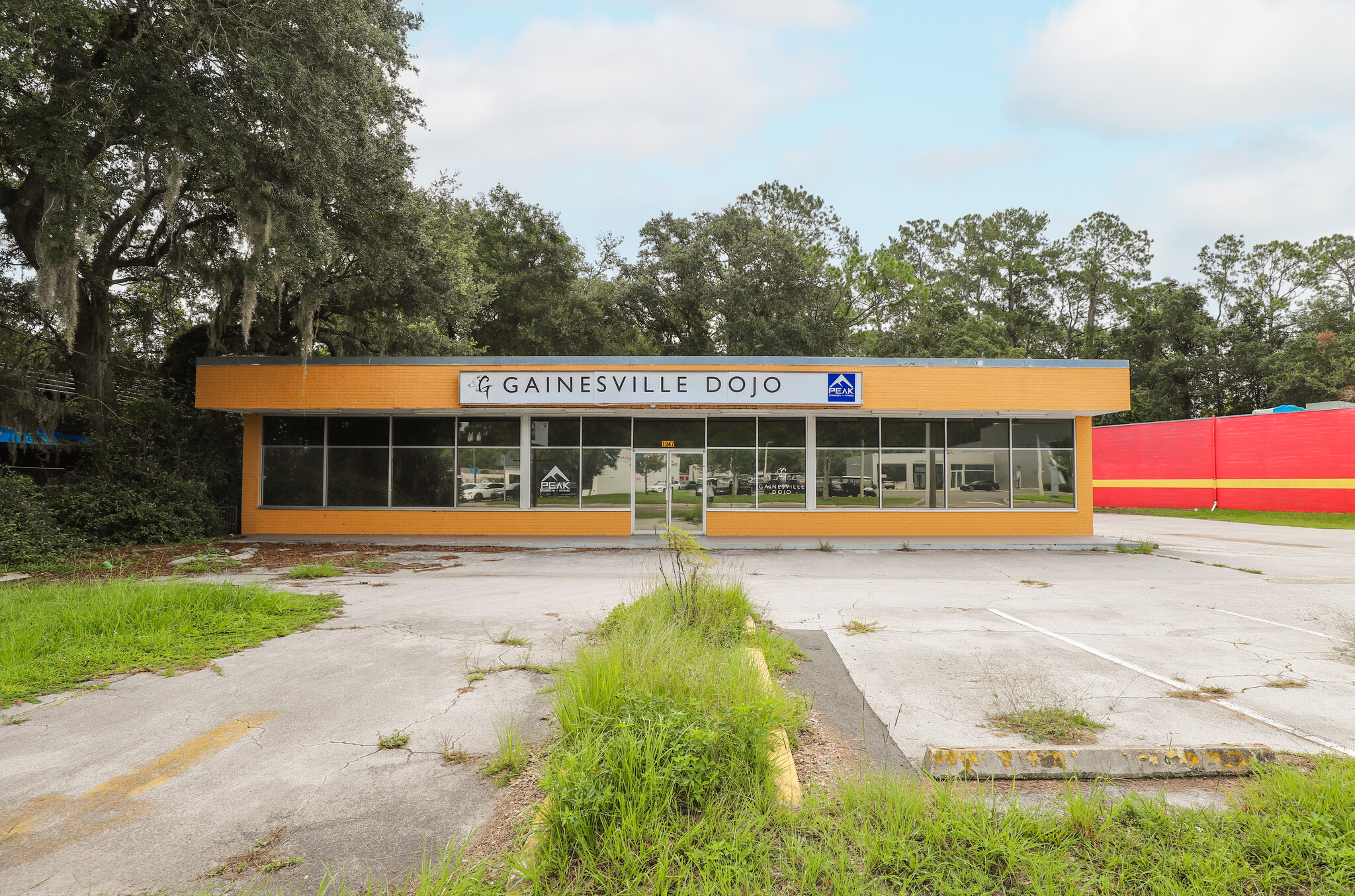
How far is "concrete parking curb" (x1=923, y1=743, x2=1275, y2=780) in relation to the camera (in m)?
3.82

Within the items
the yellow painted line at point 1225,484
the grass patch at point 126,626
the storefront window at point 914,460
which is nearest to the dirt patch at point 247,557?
the grass patch at point 126,626

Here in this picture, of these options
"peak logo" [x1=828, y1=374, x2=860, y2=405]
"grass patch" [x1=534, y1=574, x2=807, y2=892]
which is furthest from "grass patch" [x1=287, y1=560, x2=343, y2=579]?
"peak logo" [x1=828, y1=374, x2=860, y2=405]

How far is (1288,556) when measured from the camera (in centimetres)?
1506

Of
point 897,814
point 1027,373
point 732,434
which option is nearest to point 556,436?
point 732,434

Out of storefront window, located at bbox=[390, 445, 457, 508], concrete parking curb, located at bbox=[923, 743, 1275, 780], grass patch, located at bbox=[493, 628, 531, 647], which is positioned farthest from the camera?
storefront window, located at bbox=[390, 445, 457, 508]

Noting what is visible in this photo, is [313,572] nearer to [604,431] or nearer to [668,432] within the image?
[604,431]

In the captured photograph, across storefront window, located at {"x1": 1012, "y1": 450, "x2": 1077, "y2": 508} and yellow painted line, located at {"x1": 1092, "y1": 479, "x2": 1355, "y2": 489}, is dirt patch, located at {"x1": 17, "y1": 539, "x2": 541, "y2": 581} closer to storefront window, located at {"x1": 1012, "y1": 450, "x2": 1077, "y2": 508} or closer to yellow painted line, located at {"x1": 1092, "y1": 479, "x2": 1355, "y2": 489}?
storefront window, located at {"x1": 1012, "y1": 450, "x2": 1077, "y2": 508}

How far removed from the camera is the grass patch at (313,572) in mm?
11883

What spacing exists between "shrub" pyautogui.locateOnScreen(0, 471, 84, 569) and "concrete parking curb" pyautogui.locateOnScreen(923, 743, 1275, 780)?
1560 cm

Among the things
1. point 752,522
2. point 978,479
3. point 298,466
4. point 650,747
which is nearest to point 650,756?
point 650,747

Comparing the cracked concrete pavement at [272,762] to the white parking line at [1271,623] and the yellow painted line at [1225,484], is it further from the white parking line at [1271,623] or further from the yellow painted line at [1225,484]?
the yellow painted line at [1225,484]

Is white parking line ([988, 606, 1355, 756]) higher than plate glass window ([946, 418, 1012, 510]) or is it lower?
lower

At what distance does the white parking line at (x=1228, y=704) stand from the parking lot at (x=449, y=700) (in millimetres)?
32

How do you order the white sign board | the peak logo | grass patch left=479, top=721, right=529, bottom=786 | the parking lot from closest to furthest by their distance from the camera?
1. the parking lot
2. grass patch left=479, top=721, right=529, bottom=786
3. the white sign board
4. the peak logo
